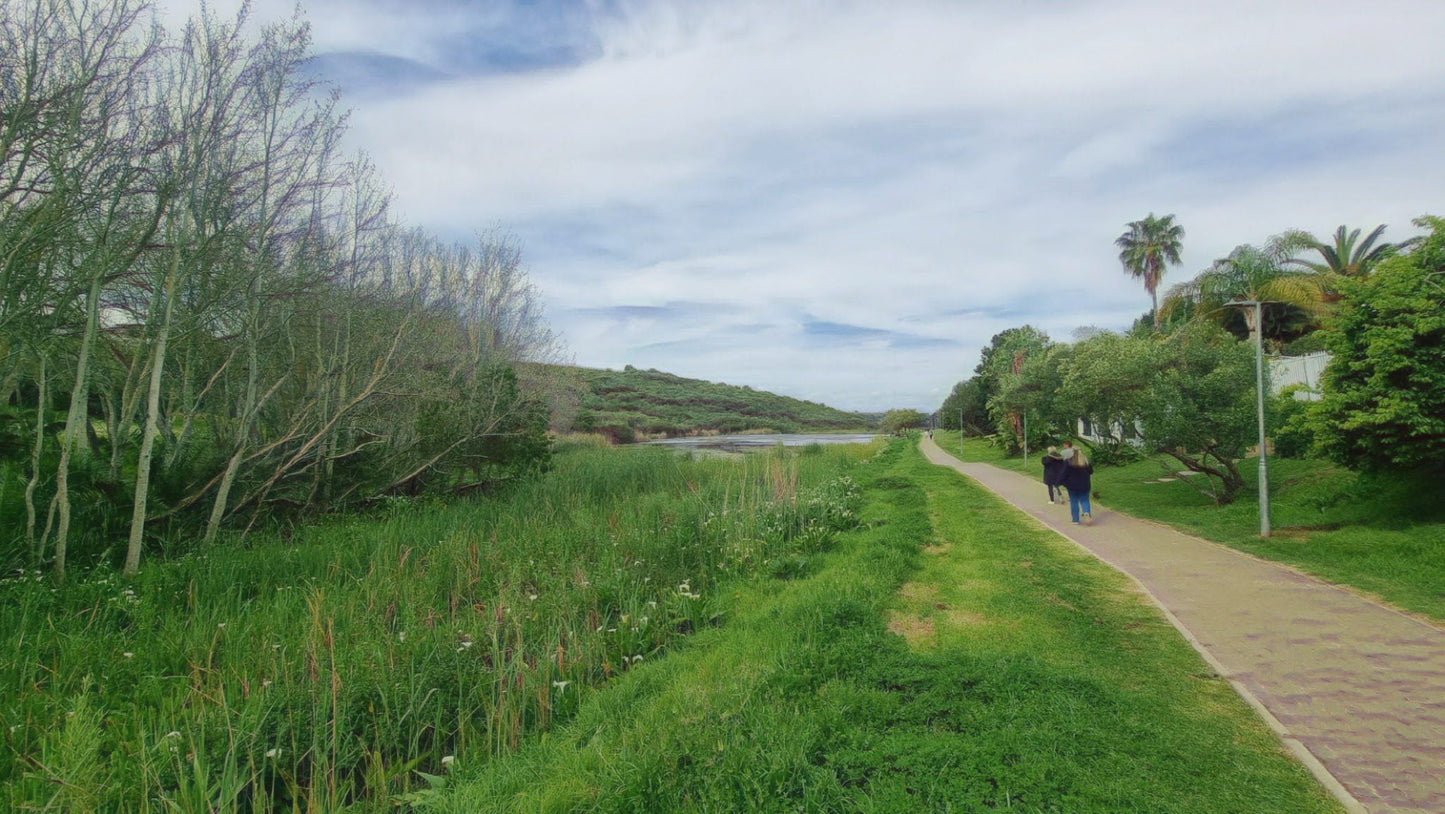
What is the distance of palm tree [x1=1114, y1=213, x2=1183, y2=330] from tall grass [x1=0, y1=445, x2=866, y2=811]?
39.6 metres

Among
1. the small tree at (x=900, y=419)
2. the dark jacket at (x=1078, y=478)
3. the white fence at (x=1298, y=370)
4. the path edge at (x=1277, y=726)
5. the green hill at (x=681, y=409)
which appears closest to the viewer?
the path edge at (x=1277, y=726)

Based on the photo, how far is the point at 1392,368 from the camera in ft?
29.2

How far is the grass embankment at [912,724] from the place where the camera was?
3555 millimetres

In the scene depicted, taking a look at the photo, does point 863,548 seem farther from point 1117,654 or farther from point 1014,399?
point 1014,399

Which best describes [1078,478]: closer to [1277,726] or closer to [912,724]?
[1277,726]

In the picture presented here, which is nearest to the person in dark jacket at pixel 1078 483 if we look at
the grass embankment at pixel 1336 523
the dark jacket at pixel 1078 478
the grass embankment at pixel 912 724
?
the dark jacket at pixel 1078 478

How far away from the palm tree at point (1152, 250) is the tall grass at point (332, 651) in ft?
130

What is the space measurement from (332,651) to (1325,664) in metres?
7.32

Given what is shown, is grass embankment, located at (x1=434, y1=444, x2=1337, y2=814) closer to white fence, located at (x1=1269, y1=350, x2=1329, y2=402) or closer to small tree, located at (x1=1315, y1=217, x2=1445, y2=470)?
small tree, located at (x1=1315, y1=217, x2=1445, y2=470)

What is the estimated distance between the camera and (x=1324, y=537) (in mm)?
9719

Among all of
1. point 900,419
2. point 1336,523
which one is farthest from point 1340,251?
point 900,419

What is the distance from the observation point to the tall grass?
3.93m

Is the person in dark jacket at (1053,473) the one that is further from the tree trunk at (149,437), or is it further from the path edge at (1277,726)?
the tree trunk at (149,437)

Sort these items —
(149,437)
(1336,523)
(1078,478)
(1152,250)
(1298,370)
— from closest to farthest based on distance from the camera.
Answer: (149,437) → (1336,523) → (1078,478) → (1298,370) → (1152,250)
